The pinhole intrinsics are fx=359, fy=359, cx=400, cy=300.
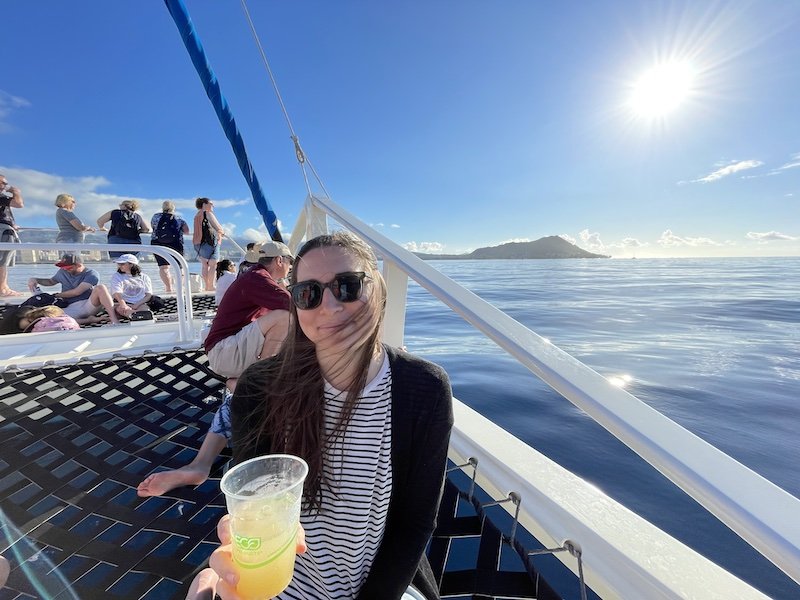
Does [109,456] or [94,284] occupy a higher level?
[94,284]

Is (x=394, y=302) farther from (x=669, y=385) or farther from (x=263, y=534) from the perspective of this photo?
(x=669, y=385)

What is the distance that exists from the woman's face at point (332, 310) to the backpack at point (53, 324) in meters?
3.62

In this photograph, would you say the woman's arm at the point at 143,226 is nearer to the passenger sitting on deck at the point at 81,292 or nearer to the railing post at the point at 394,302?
the passenger sitting on deck at the point at 81,292

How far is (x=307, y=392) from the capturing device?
917 millimetres

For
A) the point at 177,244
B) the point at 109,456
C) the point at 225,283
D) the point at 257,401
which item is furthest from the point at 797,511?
the point at 177,244

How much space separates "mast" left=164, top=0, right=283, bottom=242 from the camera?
3.31 m

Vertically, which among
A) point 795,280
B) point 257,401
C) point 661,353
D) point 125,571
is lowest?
point 125,571

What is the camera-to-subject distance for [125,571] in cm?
116

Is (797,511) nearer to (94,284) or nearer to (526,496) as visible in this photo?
(526,496)

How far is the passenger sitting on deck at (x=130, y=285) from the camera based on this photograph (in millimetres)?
4230

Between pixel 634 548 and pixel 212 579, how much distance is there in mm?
1044

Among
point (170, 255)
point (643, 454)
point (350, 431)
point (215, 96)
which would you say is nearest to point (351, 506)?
point (350, 431)

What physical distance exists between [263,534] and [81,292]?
4845 mm

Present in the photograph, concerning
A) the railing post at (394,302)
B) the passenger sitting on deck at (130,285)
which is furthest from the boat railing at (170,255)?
the railing post at (394,302)
